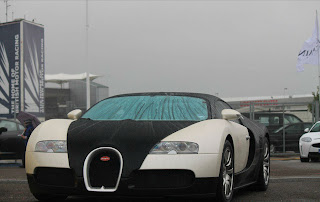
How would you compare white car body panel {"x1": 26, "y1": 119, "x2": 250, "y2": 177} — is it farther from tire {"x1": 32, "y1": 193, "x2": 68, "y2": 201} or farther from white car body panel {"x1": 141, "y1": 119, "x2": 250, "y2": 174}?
tire {"x1": 32, "y1": 193, "x2": 68, "y2": 201}

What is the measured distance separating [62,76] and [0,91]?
1873cm

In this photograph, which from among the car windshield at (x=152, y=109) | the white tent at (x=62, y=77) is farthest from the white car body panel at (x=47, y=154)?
the white tent at (x=62, y=77)

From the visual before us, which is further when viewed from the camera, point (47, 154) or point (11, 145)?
point (11, 145)

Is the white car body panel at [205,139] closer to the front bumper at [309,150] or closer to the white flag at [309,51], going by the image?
the front bumper at [309,150]

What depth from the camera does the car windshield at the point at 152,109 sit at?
6.00 m

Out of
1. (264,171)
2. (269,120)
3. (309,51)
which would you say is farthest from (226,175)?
(309,51)

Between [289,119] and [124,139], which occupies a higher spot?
[124,139]

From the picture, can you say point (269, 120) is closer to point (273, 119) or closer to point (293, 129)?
point (273, 119)

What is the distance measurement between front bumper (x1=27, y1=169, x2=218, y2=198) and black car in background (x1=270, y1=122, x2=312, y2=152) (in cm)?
1514

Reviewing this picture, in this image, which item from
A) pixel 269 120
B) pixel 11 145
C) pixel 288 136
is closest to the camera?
pixel 11 145

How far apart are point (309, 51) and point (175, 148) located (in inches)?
944

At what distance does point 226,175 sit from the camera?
224 inches

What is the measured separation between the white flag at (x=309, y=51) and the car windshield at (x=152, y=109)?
22401 millimetres

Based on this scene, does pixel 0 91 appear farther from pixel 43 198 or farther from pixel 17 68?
pixel 43 198
